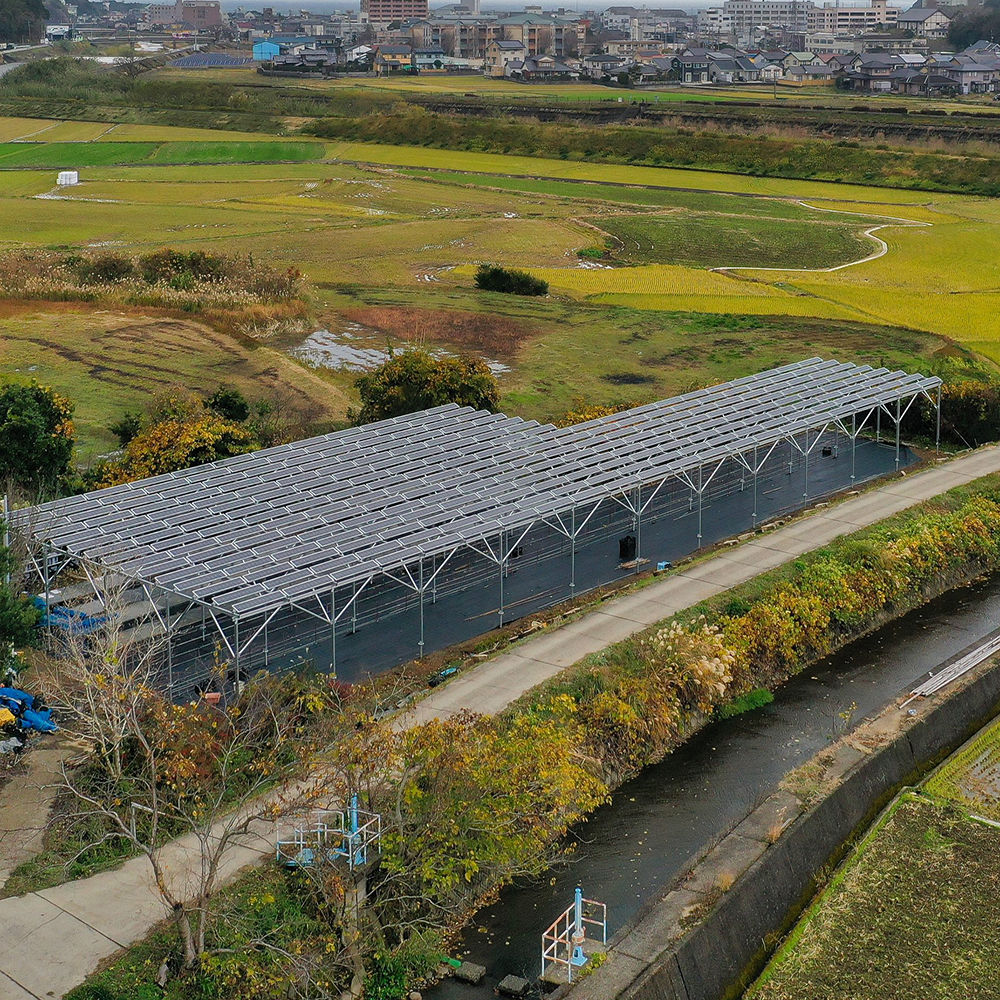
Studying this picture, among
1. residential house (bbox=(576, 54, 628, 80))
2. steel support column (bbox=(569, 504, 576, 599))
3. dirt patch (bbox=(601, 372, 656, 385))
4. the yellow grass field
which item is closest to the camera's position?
steel support column (bbox=(569, 504, 576, 599))

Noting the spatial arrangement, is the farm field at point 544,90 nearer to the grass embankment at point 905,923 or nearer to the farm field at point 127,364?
the farm field at point 127,364

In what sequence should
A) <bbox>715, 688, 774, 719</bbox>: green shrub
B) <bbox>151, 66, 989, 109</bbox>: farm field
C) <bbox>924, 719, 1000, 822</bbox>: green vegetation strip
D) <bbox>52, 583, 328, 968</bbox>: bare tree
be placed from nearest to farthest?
<bbox>52, 583, 328, 968</bbox>: bare tree → <bbox>924, 719, 1000, 822</bbox>: green vegetation strip → <bbox>715, 688, 774, 719</bbox>: green shrub → <bbox>151, 66, 989, 109</bbox>: farm field

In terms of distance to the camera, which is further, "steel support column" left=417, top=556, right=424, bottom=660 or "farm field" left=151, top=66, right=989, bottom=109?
"farm field" left=151, top=66, right=989, bottom=109

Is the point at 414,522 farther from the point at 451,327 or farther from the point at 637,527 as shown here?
the point at 451,327

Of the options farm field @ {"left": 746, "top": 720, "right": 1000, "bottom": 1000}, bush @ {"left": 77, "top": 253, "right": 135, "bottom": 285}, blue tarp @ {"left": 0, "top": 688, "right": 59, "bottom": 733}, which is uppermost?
bush @ {"left": 77, "top": 253, "right": 135, "bottom": 285}

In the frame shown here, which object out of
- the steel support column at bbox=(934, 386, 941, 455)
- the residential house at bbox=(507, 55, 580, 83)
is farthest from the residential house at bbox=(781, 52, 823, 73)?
the steel support column at bbox=(934, 386, 941, 455)

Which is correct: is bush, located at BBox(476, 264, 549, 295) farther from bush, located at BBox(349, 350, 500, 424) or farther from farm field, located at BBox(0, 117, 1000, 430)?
bush, located at BBox(349, 350, 500, 424)

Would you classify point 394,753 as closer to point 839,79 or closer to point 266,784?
point 266,784

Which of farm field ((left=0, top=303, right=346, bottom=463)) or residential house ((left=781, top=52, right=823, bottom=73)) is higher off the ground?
residential house ((left=781, top=52, right=823, bottom=73))
